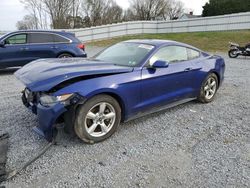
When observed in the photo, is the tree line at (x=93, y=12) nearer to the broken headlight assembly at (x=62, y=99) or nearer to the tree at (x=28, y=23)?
the tree at (x=28, y=23)

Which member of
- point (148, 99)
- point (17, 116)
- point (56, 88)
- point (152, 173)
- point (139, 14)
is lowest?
point (152, 173)

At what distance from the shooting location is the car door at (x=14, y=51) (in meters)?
8.54

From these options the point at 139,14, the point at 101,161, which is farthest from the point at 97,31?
the point at 139,14

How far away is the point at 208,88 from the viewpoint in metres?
5.55

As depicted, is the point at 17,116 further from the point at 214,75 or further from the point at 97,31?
the point at 97,31

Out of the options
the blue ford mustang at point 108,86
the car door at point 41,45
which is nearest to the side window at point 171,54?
the blue ford mustang at point 108,86

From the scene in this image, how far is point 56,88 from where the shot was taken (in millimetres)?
3416

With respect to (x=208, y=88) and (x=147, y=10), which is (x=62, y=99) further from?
(x=147, y=10)

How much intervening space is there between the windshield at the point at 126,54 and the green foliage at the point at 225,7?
2797cm

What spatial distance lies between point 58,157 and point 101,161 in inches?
22.2

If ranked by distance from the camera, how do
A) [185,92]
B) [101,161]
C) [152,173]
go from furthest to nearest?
[185,92] < [101,161] < [152,173]

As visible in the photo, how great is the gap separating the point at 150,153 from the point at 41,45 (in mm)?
7061

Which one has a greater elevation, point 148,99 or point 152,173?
point 148,99

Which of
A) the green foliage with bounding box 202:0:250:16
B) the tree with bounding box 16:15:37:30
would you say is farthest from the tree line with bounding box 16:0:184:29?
the green foliage with bounding box 202:0:250:16
